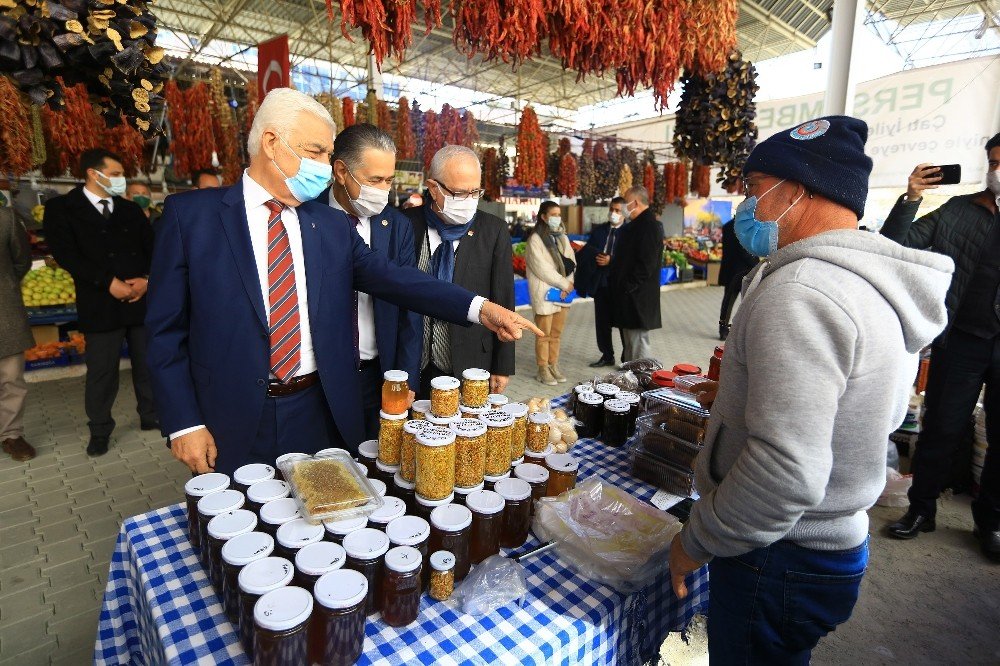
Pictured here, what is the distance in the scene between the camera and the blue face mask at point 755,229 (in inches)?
52.0

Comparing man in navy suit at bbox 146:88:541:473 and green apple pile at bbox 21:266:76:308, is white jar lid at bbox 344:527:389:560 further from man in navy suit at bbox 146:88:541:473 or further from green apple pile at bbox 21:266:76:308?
green apple pile at bbox 21:266:76:308

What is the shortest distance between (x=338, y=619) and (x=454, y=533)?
0.34m

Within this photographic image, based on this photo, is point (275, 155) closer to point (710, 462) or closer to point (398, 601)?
point (398, 601)

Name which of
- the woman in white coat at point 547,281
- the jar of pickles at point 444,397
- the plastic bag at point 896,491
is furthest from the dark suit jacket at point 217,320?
the woman in white coat at point 547,281

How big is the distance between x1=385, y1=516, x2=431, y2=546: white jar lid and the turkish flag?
10.4ft

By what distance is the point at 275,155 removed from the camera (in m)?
1.79

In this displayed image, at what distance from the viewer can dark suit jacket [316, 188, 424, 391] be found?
241cm

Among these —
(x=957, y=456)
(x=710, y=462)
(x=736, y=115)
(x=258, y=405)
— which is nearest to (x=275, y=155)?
(x=258, y=405)

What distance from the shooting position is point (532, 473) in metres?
1.58

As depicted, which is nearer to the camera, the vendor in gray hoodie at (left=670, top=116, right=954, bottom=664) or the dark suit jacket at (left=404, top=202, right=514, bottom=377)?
the vendor in gray hoodie at (left=670, top=116, right=954, bottom=664)

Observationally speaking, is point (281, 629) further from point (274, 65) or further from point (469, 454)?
point (274, 65)

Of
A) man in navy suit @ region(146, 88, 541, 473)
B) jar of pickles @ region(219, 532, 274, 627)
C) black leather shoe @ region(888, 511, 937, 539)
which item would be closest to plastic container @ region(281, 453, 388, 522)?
jar of pickles @ region(219, 532, 274, 627)

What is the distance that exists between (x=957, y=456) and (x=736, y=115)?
9.62 feet

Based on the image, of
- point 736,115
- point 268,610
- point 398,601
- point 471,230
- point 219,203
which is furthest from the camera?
point 736,115
